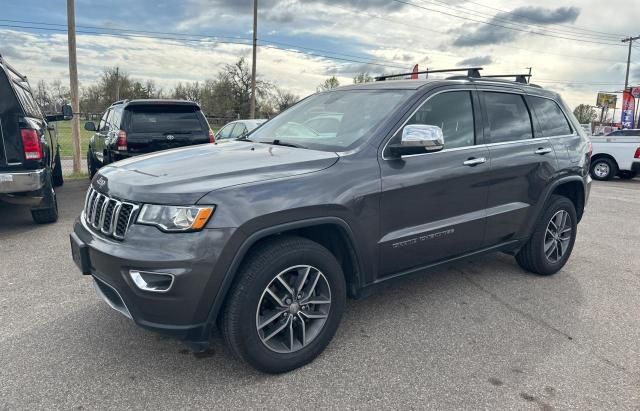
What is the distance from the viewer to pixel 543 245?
4.53 metres

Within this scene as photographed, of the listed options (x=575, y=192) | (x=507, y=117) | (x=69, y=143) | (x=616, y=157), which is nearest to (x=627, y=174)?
(x=616, y=157)

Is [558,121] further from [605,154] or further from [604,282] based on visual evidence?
[605,154]

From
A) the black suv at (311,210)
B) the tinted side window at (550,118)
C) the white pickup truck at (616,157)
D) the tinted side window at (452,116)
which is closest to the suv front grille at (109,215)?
the black suv at (311,210)

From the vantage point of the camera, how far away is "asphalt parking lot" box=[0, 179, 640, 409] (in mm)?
2621

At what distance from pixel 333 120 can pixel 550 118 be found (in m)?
2.39

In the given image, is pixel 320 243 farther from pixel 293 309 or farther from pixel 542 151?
pixel 542 151

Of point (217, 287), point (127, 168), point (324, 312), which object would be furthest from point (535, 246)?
point (127, 168)

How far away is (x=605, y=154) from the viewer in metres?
14.5

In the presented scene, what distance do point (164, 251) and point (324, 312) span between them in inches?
43.4

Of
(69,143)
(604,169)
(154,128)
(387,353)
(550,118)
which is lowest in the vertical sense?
(387,353)

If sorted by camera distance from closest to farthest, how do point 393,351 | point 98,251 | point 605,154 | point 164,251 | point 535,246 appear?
point 164,251 → point 98,251 → point 393,351 → point 535,246 → point 605,154

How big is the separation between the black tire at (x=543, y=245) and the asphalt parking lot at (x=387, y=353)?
5.5 inches

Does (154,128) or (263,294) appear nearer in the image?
(263,294)

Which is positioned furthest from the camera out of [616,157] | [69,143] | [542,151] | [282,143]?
[69,143]
